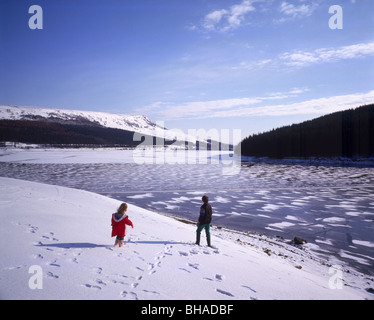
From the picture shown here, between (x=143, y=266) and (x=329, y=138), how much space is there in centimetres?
5263

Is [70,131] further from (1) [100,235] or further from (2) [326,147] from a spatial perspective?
(1) [100,235]

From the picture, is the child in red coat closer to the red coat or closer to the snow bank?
the red coat

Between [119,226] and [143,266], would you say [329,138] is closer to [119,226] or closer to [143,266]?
[119,226]

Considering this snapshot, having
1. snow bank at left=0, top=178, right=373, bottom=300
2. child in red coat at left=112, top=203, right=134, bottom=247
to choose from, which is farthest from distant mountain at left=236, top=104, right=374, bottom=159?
child in red coat at left=112, top=203, right=134, bottom=247

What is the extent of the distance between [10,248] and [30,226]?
55.9 inches

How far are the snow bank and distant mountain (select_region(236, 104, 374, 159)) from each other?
4567cm

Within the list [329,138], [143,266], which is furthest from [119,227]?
[329,138]

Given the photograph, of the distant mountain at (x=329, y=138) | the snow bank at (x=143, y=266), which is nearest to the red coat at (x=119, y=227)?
the snow bank at (x=143, y=266)

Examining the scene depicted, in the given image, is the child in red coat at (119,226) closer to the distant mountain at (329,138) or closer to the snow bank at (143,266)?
the snow bank at (143,266)

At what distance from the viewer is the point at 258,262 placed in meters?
5.11

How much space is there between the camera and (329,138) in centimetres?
4716

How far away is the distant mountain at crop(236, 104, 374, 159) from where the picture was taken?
4294 cm
